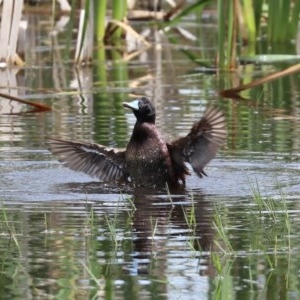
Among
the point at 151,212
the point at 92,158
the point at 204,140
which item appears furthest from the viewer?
the point at 92,158

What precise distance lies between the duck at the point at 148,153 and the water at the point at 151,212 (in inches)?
5.6

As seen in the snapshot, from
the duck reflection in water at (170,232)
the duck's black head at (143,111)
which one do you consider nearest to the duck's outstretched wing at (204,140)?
the duck's black head at (143,111)

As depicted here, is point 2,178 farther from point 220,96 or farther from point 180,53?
point 180,53

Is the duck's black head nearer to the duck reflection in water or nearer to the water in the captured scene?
the water

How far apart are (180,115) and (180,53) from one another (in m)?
6.00

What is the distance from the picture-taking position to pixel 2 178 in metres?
8.30

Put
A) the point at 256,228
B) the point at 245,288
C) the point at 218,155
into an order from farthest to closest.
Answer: the point at 218,155
the point at 256,228
the point at 245,288

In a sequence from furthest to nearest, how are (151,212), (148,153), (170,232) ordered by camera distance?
(148,153) → (151,212) → (170,232)

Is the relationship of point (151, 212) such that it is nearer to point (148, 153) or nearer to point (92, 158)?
point (148, 153)

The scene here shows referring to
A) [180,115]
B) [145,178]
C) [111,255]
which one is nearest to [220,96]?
[180,115]

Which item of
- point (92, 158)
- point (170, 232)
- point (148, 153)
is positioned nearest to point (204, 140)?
point (148, 153)

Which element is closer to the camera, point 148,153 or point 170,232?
point 170,232

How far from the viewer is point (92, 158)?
8.80m

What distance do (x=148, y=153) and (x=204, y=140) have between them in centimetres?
40
